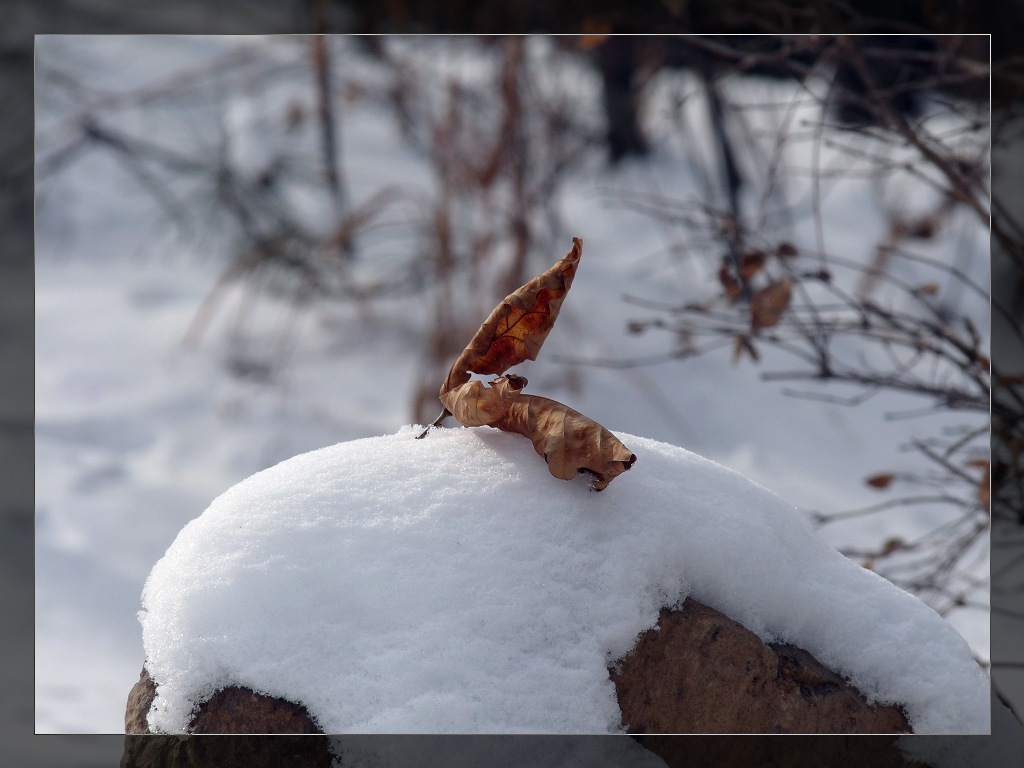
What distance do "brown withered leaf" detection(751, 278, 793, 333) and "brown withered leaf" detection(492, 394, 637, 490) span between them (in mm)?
450

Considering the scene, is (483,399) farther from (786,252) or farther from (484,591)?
(786,252)

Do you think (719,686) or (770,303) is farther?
(770,303)

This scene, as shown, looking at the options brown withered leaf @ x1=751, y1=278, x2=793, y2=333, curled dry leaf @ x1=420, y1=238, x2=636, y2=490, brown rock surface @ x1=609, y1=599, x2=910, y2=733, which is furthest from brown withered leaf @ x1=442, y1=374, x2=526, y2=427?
brown withered leaf @ x1=751, y1=278, x2=793, y2=333

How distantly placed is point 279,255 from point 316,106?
0.44 m

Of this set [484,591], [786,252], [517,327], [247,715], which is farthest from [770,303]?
[247,715]

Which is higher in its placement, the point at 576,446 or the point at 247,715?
the point at 576,446

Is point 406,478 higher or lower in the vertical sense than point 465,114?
lower

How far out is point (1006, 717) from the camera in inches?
28.3

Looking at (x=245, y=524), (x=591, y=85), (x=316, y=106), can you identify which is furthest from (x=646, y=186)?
(x=245, y=524)

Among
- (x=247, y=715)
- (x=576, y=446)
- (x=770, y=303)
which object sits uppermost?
(x=770, y=303)

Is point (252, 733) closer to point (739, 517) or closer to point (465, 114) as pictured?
point (739, 517)

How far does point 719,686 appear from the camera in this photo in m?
0.62

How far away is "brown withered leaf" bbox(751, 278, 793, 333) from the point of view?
3.33 feet

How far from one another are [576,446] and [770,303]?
1.57 ft
